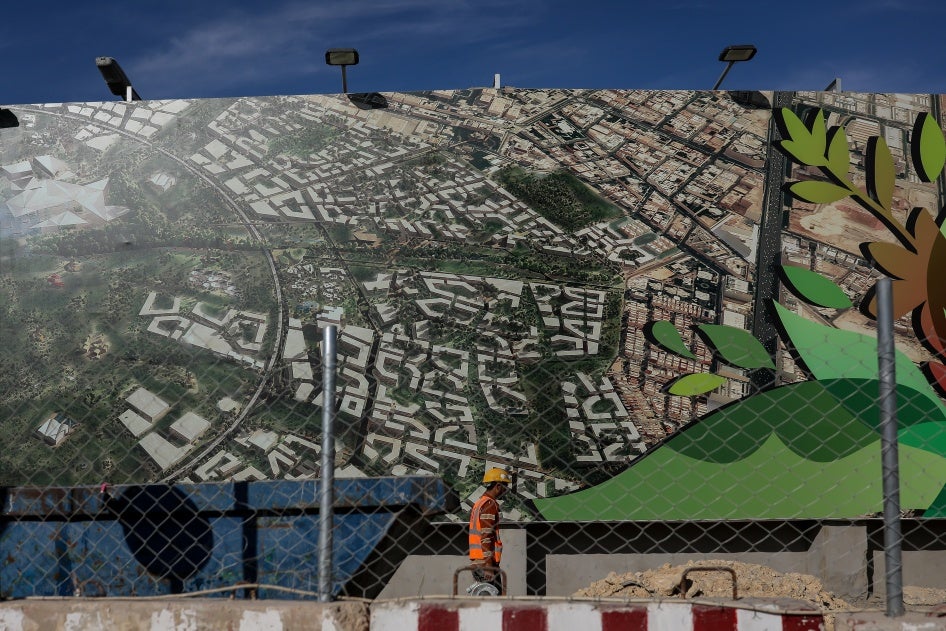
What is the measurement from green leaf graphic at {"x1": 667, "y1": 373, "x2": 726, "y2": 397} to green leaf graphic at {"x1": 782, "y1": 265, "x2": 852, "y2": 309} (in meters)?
1.41

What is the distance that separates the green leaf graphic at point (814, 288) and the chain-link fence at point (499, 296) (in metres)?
0.03

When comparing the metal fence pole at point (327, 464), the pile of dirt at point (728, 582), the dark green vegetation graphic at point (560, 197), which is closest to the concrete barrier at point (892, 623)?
the metal fence pole at point (327, 464)

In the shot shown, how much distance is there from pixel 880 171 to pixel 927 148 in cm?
61

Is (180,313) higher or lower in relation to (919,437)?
higher

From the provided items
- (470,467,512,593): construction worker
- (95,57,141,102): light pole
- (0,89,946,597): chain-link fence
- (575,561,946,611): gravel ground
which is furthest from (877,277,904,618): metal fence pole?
(95,57,141,102): light pole

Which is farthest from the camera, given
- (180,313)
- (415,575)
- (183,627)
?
(180,313)

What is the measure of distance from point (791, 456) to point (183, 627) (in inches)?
318

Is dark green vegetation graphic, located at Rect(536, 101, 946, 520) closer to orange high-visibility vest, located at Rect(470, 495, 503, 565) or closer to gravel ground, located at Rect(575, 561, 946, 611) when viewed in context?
gravel ground, located at Rect(575, 561, 946, 611)

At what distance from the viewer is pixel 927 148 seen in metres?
9.87

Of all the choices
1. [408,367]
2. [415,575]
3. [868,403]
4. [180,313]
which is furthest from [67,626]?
[868,403]

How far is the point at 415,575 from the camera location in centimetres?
840

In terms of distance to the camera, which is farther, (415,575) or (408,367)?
(408,367)

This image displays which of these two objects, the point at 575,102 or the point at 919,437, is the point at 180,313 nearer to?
the point at 575,102

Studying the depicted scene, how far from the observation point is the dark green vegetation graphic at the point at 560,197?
9953mm
